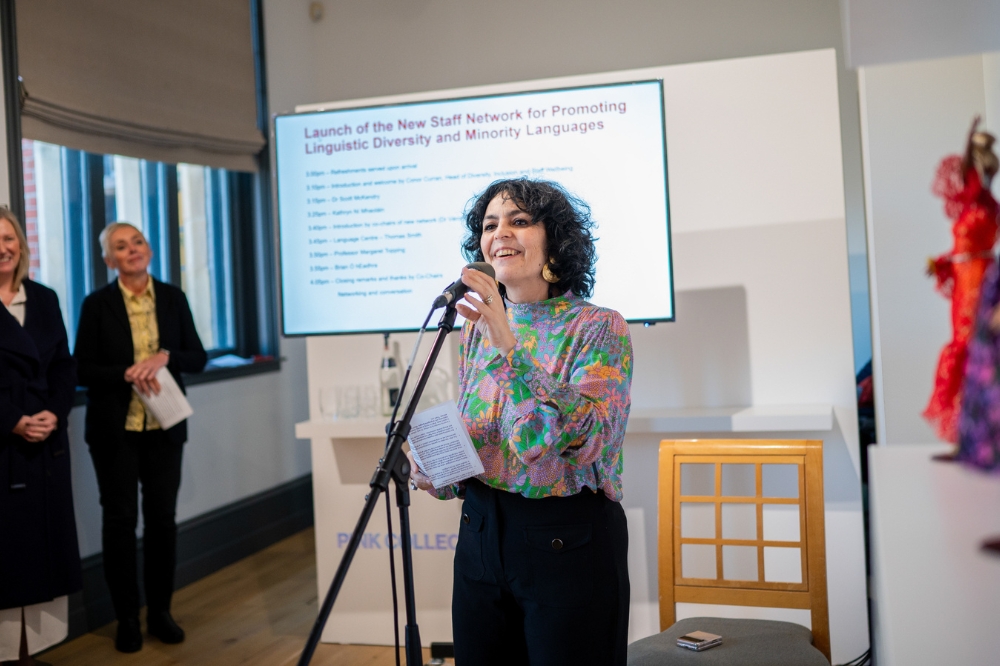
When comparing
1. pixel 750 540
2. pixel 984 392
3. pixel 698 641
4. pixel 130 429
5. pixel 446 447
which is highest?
pixel 984 392

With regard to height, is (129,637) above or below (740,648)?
below

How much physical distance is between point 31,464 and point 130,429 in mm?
510

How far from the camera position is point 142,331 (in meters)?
3.58

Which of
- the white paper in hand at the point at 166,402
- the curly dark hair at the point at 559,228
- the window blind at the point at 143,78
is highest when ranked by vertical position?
the window blind at the point at 143,78

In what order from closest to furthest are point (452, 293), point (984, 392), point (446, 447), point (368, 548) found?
1. point (984, 392)
2. point (452, 293)
3. point (446, 447)
4. point (368, 548)

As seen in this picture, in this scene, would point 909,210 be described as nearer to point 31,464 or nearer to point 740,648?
point 740,648

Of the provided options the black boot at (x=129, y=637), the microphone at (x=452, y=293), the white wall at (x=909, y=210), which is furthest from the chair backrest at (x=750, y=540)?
the black boot at (x=129, y=637)

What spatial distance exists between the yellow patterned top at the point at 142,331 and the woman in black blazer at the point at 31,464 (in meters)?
0.34

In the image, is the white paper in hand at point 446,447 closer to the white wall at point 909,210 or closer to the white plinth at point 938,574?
the white wall at point 909,210

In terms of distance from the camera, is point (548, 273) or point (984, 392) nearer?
point (984, 392)

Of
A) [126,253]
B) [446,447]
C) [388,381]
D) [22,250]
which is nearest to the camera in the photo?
[446,447]

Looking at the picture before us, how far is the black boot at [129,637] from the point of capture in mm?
3367

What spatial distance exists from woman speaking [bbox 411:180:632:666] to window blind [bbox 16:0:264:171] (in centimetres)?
270

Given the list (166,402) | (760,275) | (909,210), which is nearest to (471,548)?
(909,210)
